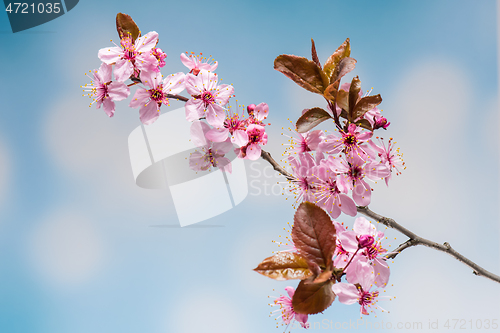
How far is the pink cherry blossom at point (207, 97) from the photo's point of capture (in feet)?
3.77

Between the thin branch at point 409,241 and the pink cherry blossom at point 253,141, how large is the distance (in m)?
0.03

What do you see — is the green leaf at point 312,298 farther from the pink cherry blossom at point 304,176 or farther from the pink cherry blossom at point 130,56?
the pink cherry blossom at point 130,56

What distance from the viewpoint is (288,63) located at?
101 cm

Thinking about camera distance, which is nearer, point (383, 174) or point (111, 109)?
point (383, 174)

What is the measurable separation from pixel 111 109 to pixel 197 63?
363mm

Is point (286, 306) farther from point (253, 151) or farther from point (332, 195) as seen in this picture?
point (253, 151)

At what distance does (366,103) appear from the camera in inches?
38.2

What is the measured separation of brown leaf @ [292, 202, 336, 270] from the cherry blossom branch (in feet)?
0.86

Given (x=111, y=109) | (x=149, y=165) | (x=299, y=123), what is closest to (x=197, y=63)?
(x=111, y=109)

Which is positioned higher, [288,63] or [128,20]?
[128,20]

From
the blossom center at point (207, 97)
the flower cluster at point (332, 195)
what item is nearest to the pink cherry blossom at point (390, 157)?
the flower cluster at point (332, 195)

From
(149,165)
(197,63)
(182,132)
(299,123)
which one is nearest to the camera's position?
(299,123)

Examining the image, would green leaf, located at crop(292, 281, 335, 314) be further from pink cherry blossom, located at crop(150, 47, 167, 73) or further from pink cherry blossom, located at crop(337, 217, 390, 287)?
pink cherry blossom, located at crop(150, 47, 167, 73)

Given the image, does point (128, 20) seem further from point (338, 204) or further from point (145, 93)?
point (338, 204)
